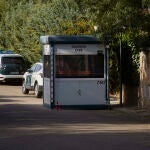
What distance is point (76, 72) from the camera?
2300 cm

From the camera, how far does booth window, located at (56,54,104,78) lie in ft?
75.2

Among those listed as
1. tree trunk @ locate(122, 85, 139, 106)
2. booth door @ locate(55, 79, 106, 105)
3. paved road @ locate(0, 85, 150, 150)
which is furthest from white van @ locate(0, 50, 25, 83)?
booth door @ locate(55, 79, 106, 105)

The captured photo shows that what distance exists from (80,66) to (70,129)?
22.9 ft

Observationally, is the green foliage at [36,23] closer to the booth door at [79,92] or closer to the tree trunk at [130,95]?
the tree trunk at [130,95]

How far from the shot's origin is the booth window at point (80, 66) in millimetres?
22922

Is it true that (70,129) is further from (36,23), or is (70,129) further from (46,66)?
(36,23)

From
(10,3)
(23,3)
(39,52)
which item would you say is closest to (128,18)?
(39,52)

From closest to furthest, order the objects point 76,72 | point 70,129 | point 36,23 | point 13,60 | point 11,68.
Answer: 1. point 70,129
2. point 76,72
3. point 36,23
4. point 11,68
5. point 13,60

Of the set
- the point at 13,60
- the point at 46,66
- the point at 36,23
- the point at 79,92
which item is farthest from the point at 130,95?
the point at 13,60

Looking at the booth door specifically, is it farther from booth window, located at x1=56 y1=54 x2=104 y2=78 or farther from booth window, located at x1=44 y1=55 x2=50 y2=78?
booth window, located at x1=44 y1=55 x2=50 y2=78

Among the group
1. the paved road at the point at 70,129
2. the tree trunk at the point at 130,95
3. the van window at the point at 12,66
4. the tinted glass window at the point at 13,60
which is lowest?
the paved road at the point at 70,129

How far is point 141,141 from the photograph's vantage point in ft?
46.1

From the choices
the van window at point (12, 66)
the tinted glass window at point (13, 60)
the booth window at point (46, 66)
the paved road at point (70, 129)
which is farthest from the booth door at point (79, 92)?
the tinted glass window at point (13, 60)

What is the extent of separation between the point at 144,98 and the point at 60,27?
1301 cm
